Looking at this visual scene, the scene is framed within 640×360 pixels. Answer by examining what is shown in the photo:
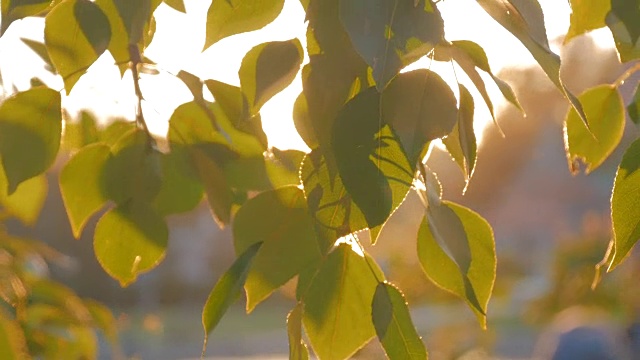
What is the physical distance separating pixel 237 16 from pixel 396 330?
0.62 feet

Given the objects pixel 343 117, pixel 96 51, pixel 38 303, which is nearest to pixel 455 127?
pixel 343 117

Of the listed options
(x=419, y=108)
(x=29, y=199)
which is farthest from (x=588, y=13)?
(x=29, y=199)

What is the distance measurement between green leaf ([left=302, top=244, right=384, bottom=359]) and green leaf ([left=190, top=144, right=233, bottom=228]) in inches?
3.9

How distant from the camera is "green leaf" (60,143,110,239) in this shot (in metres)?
0.61

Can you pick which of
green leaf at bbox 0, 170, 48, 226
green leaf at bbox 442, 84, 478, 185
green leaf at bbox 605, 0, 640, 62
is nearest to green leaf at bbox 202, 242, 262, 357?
green leaf at bbox 442, 84, 478, 185

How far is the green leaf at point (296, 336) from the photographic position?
0.49 meters

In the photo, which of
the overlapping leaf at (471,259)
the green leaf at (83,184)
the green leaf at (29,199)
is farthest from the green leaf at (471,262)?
the green leaf at (29,199)

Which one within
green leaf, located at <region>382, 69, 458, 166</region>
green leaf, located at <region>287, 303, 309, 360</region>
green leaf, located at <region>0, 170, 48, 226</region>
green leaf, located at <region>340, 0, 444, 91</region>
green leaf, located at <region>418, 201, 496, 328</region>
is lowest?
green leaf, located at <region>0, 170, 48, 226</region>

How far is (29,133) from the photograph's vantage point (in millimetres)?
541

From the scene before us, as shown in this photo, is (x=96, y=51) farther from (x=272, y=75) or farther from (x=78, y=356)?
(x=78, y=356)

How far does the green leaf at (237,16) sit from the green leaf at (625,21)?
0.17 metres

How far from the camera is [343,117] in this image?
43 cm

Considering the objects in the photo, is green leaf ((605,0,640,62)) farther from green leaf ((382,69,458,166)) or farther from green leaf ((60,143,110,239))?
green leaf ((60,143,110,239))

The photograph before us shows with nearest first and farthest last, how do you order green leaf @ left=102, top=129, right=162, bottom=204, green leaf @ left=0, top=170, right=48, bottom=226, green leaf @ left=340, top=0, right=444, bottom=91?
green leaf @ left=340, top=0, right=444, bottom=91 → green leaf @ left=102, top=129, right=162, bottom=204 → green leaf @ left=0, top=170, right=48, bottom=226
